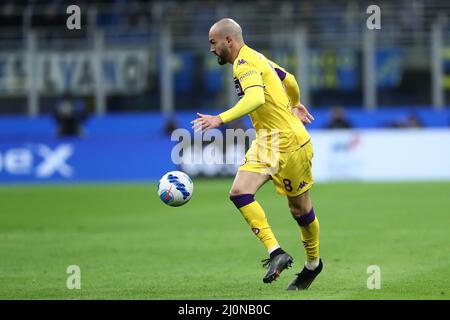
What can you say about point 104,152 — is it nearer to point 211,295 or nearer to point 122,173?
point 122,173

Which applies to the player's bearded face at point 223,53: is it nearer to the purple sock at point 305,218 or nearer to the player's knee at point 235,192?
the player's knee at point 235,192

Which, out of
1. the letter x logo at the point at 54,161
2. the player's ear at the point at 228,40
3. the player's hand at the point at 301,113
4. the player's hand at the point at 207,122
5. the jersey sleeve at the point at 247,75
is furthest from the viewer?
the letter x logo at the point at 54,161

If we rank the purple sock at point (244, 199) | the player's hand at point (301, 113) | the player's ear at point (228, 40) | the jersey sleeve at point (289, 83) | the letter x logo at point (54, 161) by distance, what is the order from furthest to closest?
the letter x logo at point (54, 161) → the player's hand at point (301, 113) → the jersey sleeve at point (289, 83) → the player's ear at point (228, 40) → the purple sock at point (244, 199)

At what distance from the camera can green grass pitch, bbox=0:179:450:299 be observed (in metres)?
9.10

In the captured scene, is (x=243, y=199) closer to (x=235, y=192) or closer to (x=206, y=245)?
(x=235, y=192)

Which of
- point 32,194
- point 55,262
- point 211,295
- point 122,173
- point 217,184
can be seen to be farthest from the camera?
point 122,173

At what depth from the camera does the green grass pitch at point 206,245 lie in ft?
29.9

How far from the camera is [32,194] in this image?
23266 mm

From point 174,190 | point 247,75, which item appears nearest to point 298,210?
point 174,190

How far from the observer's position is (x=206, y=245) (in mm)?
13328

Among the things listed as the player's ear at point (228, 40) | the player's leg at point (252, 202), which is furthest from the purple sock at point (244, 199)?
the player's ear at point (228, 40)

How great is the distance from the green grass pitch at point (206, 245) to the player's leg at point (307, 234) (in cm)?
18

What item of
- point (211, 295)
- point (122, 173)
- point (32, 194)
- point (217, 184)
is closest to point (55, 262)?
point (211, 295)
